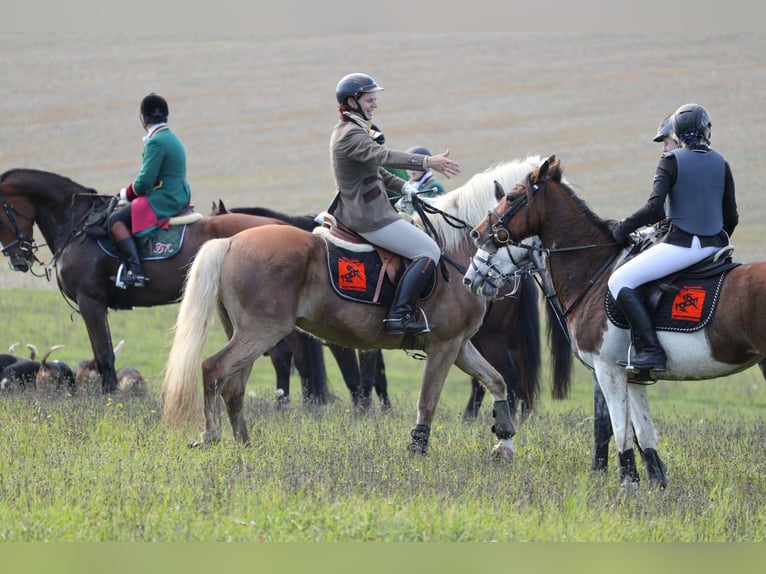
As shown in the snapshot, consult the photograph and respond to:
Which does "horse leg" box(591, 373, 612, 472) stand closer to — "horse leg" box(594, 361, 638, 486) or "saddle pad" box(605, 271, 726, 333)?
"horse leg" box(594, 361, 638, 486)

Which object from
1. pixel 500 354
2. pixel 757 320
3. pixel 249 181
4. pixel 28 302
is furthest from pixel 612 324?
pixel 249 181

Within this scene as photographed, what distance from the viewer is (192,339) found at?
8219 mm

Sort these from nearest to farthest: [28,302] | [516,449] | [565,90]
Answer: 1. [516,449]
2. [28,302]
3. [565,90]

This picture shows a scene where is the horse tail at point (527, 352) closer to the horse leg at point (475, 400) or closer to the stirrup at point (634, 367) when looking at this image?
the horse leg at point (475, 400)

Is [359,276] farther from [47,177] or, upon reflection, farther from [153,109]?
[47,177]

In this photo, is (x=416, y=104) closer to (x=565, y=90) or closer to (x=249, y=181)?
(x=565, y=90)

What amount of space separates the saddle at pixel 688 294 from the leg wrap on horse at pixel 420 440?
7.12ft

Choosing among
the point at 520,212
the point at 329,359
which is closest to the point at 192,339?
the point at 520,212

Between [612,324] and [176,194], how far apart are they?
17.5 feet

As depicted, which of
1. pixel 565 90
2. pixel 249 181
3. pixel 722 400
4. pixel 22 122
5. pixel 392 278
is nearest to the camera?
pixel 392 278

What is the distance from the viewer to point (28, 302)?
70.5 feet

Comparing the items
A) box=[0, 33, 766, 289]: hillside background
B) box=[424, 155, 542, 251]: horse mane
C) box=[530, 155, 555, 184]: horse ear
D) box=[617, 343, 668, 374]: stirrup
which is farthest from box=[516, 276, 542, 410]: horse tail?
box=[0, 33, 766, 289]: hillside background

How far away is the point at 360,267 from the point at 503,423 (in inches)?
67.7

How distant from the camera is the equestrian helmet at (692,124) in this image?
7.30 metres
